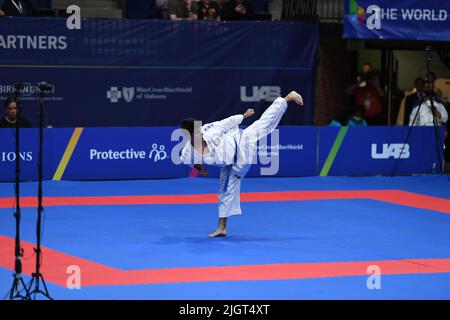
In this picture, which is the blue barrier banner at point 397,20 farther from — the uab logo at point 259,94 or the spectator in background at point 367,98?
the uab logo at point 259,94

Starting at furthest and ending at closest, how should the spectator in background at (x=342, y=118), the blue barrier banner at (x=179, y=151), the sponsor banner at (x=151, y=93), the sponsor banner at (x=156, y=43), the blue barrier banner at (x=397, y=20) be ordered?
the spectator in background at (x=342, y=118)
the blue barrier banner at (x=397, y=20)
the sponsor banner at (x=151, y=93)
the sponsor banner at (x=156, y=43)
the blue barrier banner at (x=179, y=151)

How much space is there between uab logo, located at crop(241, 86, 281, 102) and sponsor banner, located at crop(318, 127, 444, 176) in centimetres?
236

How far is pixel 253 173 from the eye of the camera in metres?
19.2

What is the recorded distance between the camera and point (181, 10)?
21.1 metres

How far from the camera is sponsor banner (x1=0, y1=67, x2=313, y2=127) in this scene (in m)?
19.8

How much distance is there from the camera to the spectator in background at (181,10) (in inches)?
824

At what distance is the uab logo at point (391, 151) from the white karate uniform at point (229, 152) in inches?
284

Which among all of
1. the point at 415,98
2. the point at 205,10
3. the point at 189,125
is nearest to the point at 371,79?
the point at 415,98

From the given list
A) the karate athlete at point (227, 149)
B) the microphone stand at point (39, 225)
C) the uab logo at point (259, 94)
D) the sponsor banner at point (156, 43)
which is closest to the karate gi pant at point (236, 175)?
the karate athlete at point (227, 149)

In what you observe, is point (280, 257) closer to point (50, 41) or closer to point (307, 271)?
point (307, 271)

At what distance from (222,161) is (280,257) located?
5.72 ft

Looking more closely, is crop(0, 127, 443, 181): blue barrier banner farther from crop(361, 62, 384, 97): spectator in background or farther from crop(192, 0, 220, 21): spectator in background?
crop(192, 0, 220, 21): spectator in background
